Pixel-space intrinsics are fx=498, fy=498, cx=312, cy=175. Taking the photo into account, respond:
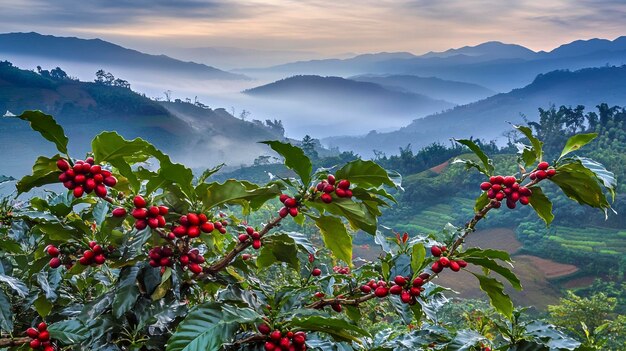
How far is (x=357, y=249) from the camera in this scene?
31047mm

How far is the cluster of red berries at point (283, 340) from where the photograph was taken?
1.24 meters

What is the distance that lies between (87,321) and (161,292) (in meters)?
0.26

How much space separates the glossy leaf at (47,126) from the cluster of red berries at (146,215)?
23cm

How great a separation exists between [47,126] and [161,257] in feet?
1.46

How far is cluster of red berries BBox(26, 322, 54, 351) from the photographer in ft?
4.89

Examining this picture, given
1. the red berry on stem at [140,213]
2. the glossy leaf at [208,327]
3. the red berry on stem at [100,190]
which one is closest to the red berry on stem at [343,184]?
the glossy leaf at [208,327]

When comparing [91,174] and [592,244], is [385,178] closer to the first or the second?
[91,174]

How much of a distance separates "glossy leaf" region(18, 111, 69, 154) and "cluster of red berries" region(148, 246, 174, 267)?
351mm

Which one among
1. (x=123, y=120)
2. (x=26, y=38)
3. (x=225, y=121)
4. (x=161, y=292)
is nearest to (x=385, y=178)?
(x=161, y=292)

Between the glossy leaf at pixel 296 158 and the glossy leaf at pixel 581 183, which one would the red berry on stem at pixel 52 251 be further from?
the glossy leaf at pixel 581 183

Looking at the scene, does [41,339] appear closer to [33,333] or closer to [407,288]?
[33,333]

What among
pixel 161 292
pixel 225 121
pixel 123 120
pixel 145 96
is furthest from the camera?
pixel 225 121

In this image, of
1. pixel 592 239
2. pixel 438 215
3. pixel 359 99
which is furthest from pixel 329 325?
pixel 359 99

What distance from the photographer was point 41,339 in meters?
1.50
